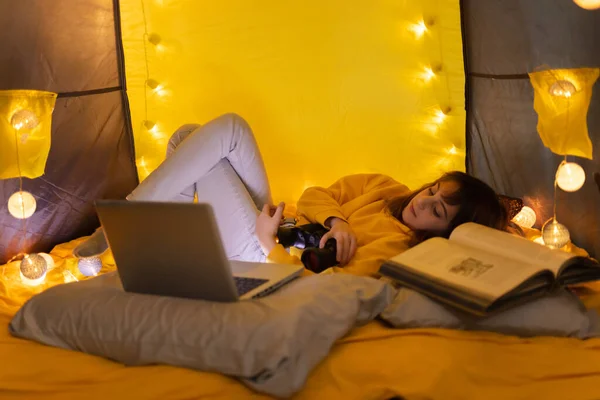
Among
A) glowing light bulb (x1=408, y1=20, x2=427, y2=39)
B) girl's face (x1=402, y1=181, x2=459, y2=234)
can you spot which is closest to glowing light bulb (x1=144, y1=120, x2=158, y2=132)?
glowing light bulb (x1=408, y1=20, x2=427, y2=39)

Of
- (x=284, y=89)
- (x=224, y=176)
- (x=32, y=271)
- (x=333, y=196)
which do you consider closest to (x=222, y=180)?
(x=224, y=176)

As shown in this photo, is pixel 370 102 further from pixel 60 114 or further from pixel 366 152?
pixel 60 114

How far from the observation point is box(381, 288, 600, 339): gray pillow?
1136 millimetres

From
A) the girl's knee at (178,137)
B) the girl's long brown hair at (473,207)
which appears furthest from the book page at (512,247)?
the girl's knee at (178,137)

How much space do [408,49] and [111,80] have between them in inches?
43.1

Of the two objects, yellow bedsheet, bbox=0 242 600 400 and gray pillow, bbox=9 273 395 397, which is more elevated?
gray pillow, bbox=9 273 395 397

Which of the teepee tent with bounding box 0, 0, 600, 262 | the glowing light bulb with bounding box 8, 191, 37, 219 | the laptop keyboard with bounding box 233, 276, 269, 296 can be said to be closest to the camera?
the laptop keyboard with bounding box 233, 276, 269, 296

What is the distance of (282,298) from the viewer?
1.04m

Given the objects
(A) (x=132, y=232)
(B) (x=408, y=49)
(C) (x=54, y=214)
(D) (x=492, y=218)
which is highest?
(B) (x=408, y=49)

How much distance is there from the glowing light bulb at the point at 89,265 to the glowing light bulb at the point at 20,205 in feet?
0.85

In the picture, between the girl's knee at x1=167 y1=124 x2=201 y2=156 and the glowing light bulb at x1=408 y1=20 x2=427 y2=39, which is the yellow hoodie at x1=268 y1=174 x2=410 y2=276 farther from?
the glowing light bulb at x1=408 y1=20 x2=427 y2=39

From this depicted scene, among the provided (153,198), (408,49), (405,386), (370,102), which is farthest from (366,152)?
(405,386)

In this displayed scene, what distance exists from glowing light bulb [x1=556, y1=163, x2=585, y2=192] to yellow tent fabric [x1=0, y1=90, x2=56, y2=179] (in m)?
1.46

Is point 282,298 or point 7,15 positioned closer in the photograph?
point 282,298
